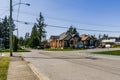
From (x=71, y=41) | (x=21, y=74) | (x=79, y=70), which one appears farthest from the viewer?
(x=71, y=41)

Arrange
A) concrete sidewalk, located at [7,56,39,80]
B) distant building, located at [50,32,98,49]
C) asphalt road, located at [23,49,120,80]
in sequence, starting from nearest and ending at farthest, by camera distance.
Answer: concrete sidewalk, located at [7,56,39,80] < asphalt road, located at [23,49,120,80] < distant building, located at [50,32,98,49]

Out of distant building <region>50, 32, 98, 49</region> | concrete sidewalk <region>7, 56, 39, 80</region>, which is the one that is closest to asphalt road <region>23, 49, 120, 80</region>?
concrete sidewalk <region>7, 56, 39, 80</region>

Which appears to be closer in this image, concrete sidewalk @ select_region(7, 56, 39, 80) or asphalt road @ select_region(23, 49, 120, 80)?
concrete sidewalk @ select_region(7, 56, 39, 80)

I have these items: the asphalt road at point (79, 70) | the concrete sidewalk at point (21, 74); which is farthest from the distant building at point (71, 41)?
the concrete sidewalk at point (21, 74)

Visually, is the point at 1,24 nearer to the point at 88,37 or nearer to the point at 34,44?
the point at 34,44

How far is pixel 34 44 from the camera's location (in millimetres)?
104625

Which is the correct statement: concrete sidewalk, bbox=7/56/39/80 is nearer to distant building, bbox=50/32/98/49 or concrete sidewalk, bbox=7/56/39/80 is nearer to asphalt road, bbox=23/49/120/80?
asphalt road, bbox=23/49/120/80

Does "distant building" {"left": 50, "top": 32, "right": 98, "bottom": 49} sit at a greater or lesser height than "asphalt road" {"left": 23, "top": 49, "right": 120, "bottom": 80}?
greater

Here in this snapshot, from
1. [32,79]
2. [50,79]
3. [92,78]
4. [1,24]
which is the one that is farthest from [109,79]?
[1,24]

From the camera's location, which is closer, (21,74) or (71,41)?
(21,74)

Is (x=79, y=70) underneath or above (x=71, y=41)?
underneath

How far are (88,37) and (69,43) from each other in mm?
14610

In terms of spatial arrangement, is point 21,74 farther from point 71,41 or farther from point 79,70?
point 71,41

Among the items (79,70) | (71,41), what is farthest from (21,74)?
(71,41)
